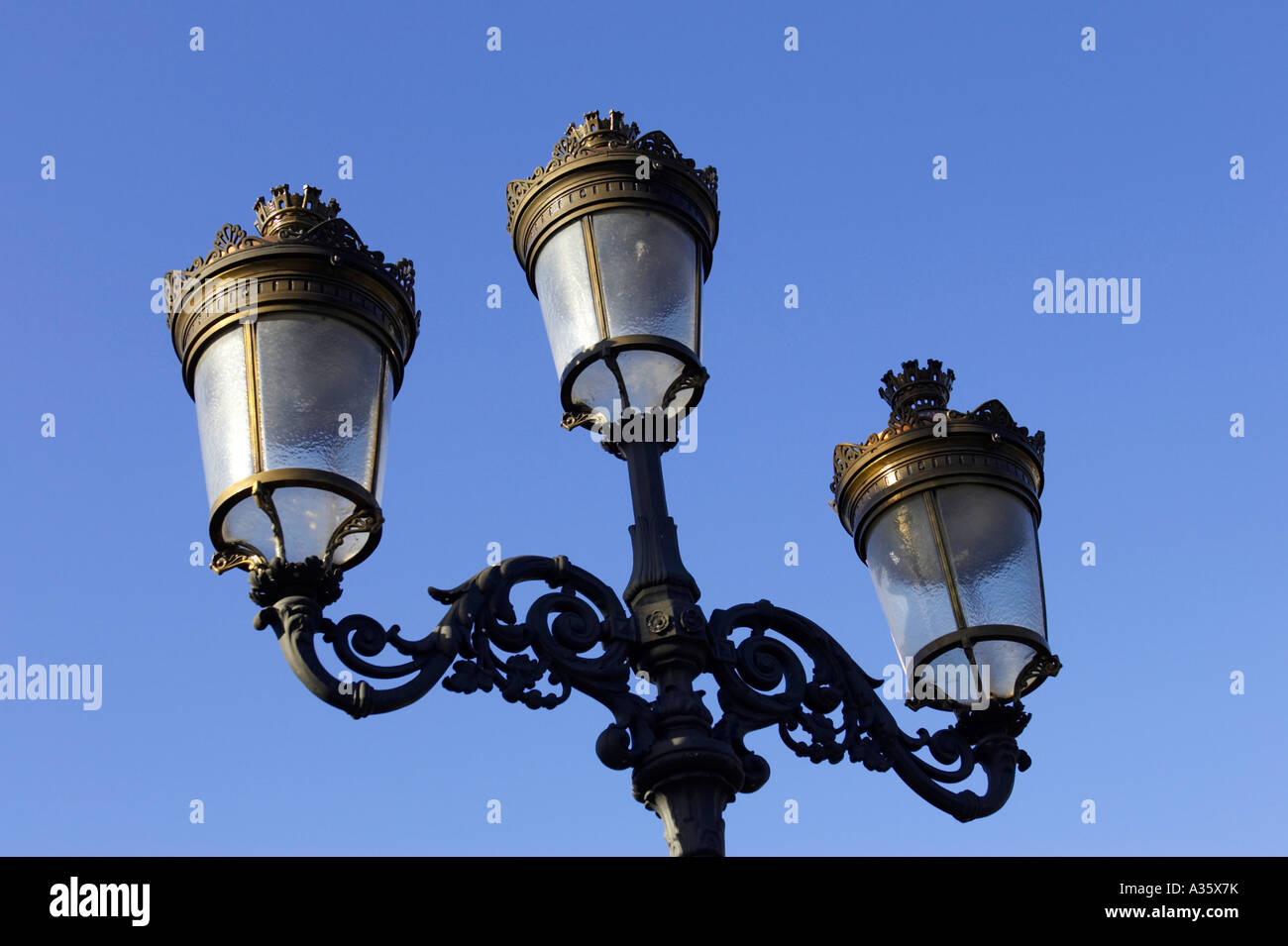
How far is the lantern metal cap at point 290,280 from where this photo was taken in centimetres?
499

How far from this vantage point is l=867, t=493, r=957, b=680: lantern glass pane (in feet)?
18.5

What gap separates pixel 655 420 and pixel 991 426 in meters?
1.12

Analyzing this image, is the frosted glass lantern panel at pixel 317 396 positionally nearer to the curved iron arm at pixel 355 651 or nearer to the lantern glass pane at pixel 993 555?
the curved iron arm at pixel 355 651

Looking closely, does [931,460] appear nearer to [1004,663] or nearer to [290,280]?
[1004,663]

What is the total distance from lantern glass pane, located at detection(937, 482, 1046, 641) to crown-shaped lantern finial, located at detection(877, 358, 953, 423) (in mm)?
449

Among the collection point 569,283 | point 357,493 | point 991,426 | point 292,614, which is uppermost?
point 569,283

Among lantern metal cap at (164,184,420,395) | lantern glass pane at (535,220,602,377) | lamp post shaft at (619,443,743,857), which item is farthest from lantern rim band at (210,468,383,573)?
lantern glass pane at (535,220,602,377)

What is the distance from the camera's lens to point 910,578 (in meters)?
5.74

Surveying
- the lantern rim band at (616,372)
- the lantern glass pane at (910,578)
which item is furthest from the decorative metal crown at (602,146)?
the lantern glass pane at (910,578)

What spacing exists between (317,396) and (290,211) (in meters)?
0.60

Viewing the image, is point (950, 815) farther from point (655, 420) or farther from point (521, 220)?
point (521, 220)

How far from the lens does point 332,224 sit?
513 cm

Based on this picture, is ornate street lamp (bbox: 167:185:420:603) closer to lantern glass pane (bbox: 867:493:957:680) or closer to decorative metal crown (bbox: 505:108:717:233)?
decorative metal crown (bbox: 505:108:717:233)
